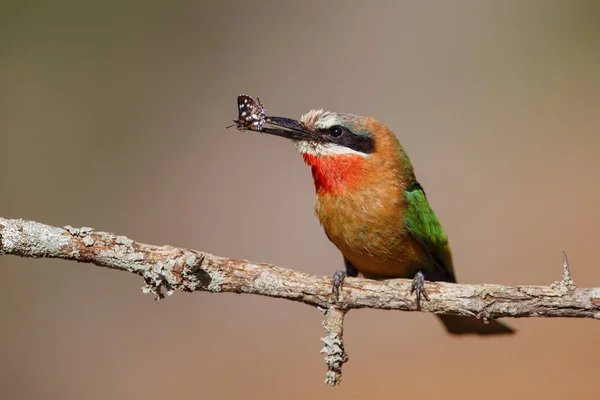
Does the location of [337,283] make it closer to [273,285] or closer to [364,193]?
[273,285]

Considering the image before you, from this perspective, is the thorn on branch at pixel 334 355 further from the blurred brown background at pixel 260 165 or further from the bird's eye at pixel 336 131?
the blurred brown background at pixel 260 165

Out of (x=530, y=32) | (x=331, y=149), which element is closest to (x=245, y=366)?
(x=331, y=149)

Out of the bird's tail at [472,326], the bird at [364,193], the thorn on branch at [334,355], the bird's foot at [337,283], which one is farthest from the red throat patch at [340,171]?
the bird's tail at [472,326]

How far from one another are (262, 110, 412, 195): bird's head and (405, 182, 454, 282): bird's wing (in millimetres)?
230

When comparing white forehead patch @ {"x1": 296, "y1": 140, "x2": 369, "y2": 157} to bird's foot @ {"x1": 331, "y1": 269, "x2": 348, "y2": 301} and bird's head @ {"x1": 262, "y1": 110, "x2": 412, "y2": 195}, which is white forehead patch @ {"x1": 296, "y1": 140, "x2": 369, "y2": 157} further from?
bird's foot @ {"x1": 331, "y1": 269, "x2": 348, "y2": 301}

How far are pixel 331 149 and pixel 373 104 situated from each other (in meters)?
3.77

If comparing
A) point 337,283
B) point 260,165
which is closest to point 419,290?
point 337,283

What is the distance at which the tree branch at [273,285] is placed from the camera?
9.82 ft

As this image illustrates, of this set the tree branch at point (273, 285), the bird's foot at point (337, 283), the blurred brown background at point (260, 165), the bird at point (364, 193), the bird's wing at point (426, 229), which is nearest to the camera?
the tree branch at point (273, 285)

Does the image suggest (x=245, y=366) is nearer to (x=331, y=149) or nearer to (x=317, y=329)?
(x=317, y=329)

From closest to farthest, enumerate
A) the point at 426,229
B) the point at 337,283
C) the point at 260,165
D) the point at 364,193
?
1. the point at 337,283
2. the point at 364,193
3. the point at 426,229
4. the point at 260,165

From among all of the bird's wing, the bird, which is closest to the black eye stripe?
the bird

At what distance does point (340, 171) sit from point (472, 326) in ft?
4.42

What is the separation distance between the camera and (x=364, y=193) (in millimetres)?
3883
